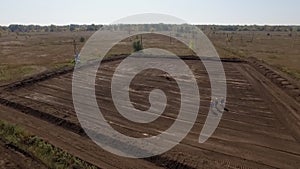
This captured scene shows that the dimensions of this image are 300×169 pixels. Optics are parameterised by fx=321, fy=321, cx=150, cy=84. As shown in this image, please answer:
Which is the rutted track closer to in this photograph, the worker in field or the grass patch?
the worker in field

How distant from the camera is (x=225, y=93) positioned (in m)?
23.7

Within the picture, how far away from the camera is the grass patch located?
42.7ft

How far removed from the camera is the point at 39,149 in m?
14.5

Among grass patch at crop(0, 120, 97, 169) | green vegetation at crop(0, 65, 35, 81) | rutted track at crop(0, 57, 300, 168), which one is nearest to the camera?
grass patch at crop(0, 120, 97, 169)

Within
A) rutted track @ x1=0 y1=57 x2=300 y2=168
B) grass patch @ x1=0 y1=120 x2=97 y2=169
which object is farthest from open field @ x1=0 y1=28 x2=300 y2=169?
grass patch @ x1=0 y1=120 x2=97 y2=169

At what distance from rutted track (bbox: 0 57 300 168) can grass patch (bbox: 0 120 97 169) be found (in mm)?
2120

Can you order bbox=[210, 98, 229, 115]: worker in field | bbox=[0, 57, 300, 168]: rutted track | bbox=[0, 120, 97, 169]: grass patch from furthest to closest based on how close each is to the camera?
1. bbox=[210, 98, 229, 115]: worker in field
2. bbox=[0, 57, 300, 168]: rutted track
3. bbox=[0, 120, 97, 169]: grass patch

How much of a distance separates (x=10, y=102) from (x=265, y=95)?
17.9 m

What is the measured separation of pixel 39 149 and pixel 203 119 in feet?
29.0

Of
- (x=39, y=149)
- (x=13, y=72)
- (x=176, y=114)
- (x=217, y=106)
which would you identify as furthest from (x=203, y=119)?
(x=13, y=72)

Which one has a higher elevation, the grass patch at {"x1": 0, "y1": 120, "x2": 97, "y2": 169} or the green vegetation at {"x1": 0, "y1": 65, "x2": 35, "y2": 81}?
the green vegetation at {"x1": 0, "y1": 65, "x2": 35, "y2": 81}

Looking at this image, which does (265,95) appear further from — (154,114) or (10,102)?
(10,102)

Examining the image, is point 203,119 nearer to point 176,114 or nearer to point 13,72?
point 176,114

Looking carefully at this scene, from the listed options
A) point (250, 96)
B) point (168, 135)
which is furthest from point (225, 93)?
point (168, 135)
